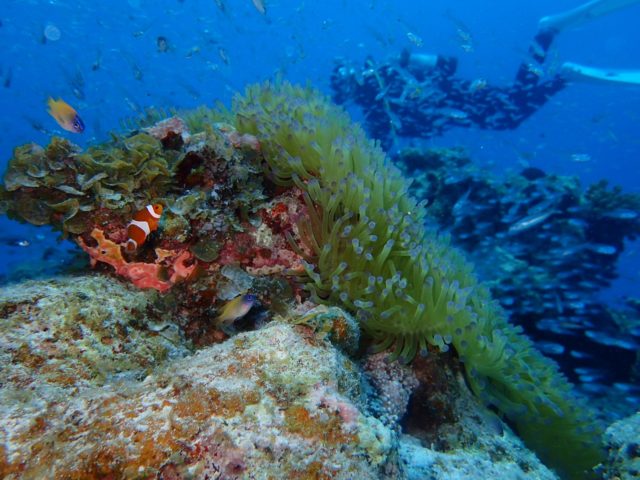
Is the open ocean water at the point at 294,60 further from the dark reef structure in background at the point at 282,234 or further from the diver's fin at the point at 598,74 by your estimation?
the dark reef structure in background at the point at 282,234

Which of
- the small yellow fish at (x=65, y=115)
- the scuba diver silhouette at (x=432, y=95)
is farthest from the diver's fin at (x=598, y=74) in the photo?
the small yellow fish at (x=65, y=115)

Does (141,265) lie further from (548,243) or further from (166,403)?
(548,243)

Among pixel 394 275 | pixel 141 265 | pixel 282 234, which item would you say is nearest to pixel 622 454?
pixel 394 275

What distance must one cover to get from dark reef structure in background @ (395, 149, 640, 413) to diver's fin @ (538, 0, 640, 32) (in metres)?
12.8

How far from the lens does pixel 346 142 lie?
11.0ft

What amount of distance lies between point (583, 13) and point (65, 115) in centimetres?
2646

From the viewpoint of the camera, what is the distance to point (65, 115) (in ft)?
16.0

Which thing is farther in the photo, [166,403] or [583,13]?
[583,13]

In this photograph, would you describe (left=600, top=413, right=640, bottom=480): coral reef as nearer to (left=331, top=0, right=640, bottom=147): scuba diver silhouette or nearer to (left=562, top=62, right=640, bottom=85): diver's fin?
(left=331, top=0, right=640, bottom=147): scuba diver silhouette

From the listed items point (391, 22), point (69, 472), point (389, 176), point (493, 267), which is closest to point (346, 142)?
point (389, 176)

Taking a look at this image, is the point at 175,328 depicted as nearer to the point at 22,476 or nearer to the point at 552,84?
the point at 22,476

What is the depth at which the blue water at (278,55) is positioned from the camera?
45.4 metres

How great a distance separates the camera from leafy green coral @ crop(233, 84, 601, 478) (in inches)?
114

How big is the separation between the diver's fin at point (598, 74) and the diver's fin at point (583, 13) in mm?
2389
